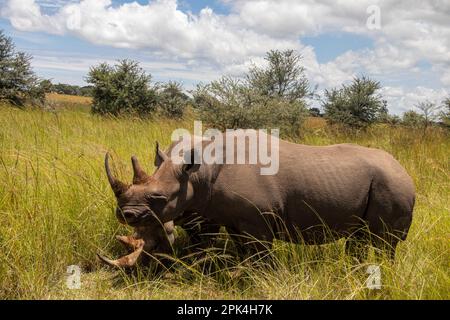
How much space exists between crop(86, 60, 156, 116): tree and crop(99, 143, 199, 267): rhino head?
1493cm

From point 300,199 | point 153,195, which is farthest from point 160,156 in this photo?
point 300,199

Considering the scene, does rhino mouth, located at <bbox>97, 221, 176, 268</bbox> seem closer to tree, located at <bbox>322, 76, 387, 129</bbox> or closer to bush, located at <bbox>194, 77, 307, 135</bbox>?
bush, located at <bbox>194, 77, 307, 135</bbox>

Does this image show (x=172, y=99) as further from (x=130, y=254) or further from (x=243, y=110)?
(x=130, y=254)

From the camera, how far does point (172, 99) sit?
2066cm

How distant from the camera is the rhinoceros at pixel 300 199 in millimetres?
3850

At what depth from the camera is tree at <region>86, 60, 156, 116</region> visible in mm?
18578

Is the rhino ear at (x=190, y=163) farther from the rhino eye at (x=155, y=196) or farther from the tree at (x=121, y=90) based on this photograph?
the tree at (x=121, y=90)

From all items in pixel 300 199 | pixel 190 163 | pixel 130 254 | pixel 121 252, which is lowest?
pixel 121 252

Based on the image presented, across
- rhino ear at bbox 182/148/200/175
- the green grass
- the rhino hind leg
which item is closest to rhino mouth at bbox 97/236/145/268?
the green grass

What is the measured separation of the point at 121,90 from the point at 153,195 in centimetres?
1616

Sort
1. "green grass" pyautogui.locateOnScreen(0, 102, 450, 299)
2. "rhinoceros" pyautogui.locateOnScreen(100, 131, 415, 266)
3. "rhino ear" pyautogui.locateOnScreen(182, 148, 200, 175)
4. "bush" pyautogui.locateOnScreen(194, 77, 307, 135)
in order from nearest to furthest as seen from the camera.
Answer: "green grass" pyautogui.locateOnScreen(0, 102, 450, 299) → "rhino ear" pyautogui.locateOnScreen(182, 148, 200, 175) → "rhinoceros" pyautogui.locateOnScreen(100, 131, 415, 266) → "bush" pyautogui.locateOnScreen(194, 77, 307, 135)

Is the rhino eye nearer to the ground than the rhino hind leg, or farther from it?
farther from it

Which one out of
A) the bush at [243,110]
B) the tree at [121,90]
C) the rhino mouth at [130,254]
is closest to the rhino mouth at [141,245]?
the rhino mouth at [130,254]

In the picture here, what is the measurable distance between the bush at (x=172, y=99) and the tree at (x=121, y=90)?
452 millimetres
